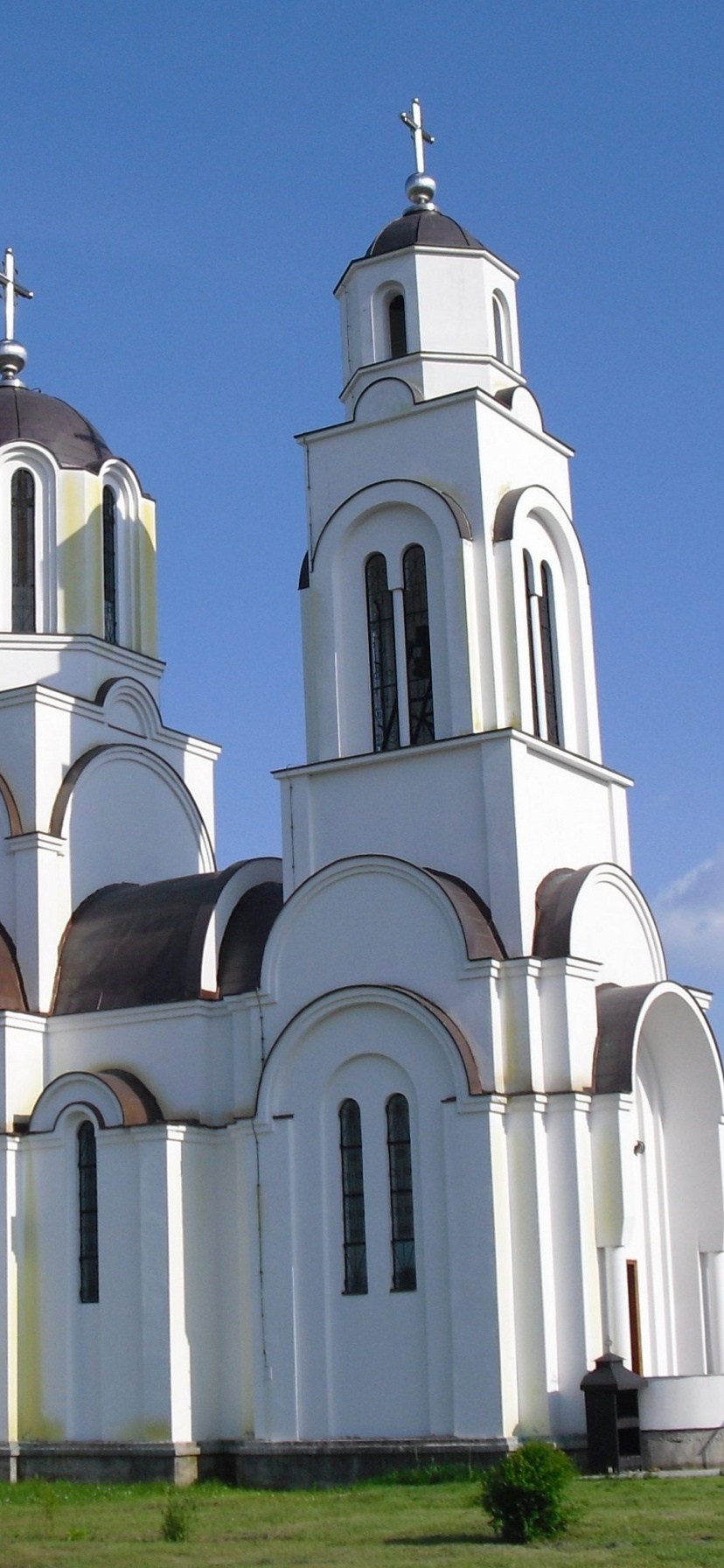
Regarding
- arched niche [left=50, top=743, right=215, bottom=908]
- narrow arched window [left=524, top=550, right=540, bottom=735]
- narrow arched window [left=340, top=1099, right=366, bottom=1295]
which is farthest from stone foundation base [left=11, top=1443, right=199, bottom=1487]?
narrow arched window [left=524, top=550, right=540, bottom=735]

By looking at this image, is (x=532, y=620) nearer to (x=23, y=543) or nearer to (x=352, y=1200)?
(x=352, y=1200)

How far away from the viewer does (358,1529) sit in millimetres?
15969

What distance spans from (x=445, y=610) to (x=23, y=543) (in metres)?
7.31

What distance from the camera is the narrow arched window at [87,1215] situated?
22.5 metres

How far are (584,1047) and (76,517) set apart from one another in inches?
419

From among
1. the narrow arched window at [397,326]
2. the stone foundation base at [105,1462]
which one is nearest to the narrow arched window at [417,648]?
the narrow arched window at [397,326]

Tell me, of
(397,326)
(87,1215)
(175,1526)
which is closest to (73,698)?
(397,326)

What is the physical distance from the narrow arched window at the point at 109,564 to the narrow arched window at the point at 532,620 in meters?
6.77

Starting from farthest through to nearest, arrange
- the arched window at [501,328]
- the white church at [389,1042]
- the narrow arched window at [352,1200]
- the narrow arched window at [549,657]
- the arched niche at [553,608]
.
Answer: the arched window at [501,328], the narrow arched window at [549,657], the arched niche at [553,608], the narrow arched window at [352,1200], the white church at [389,1042]

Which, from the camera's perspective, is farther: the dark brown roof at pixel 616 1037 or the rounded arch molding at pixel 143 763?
the rounded arch molding at pixel 143 763

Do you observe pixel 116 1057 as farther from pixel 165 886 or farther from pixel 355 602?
pixel 355 602

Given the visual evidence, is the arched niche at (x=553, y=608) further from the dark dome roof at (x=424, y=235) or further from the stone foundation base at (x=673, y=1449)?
the stone foundation base at (x=673, y=1449)

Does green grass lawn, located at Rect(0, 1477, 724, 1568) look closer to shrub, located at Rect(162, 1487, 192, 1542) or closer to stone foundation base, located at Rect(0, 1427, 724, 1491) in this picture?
shrub, located at Rect(162, 1487, 192, 1542)

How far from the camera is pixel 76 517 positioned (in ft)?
88.5
